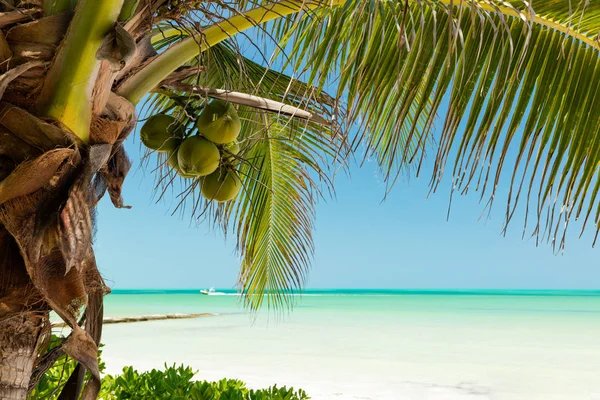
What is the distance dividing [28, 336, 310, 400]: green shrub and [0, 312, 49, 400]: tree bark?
1.83 m

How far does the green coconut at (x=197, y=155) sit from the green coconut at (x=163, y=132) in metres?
0.07

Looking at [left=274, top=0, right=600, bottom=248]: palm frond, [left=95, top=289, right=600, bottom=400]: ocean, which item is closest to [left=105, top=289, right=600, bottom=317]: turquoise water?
[left=95, top=289, right=600, bottom=400]: ocean

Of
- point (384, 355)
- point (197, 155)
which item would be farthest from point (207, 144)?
point (384, 355)

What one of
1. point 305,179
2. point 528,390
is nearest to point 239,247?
point 305,179

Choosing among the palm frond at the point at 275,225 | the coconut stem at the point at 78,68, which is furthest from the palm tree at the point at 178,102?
the palm frond at the point at 275,225

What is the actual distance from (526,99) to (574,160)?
0.74 ft

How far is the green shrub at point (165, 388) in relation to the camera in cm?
302

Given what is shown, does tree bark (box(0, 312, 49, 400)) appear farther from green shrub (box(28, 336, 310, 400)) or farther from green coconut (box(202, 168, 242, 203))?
green shrub (box(28, 336, 310, 400))

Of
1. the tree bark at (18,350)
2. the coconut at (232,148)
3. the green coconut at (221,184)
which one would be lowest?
the tree bark at (18,350)

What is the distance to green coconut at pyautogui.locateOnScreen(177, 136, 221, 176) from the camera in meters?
1.36

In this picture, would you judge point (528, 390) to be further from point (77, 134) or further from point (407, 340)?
point (77, 134)

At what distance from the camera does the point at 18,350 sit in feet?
Answer: 3.98

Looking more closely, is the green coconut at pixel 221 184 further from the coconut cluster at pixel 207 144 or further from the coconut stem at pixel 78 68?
the coconut stem at pixel 78 68

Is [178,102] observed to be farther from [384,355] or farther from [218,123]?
[384,355]
